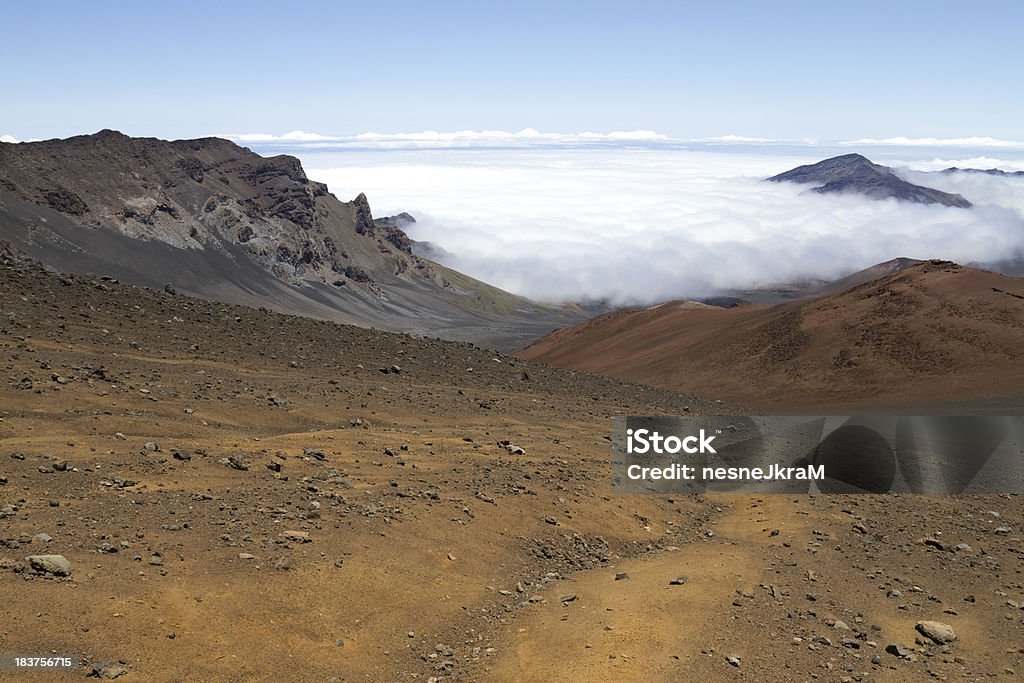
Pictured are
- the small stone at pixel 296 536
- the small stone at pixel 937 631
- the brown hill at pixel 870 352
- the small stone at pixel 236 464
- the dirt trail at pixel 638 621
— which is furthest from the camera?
the brown hill at pixel 870 352

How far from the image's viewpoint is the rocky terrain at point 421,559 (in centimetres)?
941

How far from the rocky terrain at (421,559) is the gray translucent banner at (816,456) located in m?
0.86

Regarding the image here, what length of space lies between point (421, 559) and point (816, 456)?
36.0 feet

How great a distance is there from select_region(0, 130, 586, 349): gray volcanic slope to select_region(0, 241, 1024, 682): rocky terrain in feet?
271

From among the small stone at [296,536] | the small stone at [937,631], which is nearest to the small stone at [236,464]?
the small stone at [296,536]

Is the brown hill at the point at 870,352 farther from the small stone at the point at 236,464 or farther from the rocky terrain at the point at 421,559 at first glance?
the small stone at the point at 236,464

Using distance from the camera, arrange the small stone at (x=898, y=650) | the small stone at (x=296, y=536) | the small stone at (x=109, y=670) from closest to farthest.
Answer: the small stone at (x=109, y=670)
the small stone at (x=898, y=650)
the small stone at (x=296, y=536)

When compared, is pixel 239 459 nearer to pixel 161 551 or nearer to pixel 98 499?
pixel 98 499

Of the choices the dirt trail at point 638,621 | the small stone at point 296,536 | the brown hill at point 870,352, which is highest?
the small stone at point 296,536

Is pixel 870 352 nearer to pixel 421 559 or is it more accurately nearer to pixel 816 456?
pixel 816 456

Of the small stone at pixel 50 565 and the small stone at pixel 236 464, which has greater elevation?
the small stone at pixel 50 565

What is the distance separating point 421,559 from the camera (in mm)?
11594

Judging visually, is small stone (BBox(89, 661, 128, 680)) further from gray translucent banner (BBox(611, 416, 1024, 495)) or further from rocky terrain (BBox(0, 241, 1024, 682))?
gray translucent banner (BBox(611, 416, 1024, 495))

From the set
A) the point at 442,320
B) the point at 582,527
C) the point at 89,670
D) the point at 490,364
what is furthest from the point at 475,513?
the point at 442,320
